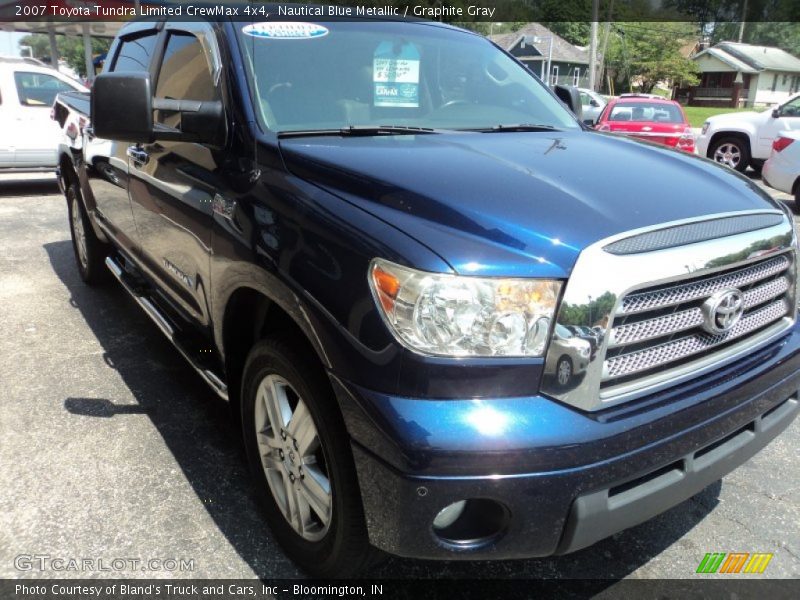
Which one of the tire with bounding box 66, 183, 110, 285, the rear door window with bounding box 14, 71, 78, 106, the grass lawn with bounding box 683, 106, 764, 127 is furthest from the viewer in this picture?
the grass lawn with bounding box 683, 106, 764, 127

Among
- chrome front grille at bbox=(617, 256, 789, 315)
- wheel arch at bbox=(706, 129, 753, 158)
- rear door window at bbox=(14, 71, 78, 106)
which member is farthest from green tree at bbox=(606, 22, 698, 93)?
chrome front grille at bbox=(617, 256, 789, 315)

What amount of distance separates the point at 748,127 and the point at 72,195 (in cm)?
1120

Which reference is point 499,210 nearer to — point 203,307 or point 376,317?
point 376,317

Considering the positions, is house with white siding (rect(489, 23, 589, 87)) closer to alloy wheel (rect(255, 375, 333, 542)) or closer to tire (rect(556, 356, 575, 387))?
alloy wheel (rect(255, 375, 333, 542))

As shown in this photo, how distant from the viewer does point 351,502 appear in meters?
1.90

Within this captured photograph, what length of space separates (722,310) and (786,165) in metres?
8.46

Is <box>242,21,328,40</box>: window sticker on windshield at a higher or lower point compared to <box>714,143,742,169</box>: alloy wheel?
higher

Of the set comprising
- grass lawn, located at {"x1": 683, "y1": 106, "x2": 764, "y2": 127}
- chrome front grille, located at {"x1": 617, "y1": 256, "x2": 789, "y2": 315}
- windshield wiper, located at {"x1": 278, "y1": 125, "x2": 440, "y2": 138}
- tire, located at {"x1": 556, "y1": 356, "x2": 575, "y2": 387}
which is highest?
windshield wiper, located at {"x1": 278, "y1": 125, "x2": 440, "y2": 138}

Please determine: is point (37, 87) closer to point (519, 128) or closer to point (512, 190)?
point (519, 128)

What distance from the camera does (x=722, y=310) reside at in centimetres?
196

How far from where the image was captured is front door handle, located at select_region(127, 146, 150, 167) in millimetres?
3316

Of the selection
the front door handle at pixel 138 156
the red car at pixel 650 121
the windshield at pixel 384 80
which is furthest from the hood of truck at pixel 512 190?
the red car at pixel 650 121

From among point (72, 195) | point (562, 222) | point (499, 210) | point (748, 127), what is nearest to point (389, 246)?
point (499, 210)

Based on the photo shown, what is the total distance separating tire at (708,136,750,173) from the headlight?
1184cm
